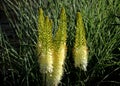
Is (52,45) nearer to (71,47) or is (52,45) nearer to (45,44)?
(45,44)

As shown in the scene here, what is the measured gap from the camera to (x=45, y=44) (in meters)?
2.12

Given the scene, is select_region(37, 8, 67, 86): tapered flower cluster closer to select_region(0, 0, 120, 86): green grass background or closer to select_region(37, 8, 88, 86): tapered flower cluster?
select_region(37, 8, 88, 86): tapered flower cluster

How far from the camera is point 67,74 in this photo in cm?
318

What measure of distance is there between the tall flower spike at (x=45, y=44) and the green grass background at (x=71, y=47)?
0.70 m

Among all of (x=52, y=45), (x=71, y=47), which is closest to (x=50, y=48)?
(x=52, y=45)

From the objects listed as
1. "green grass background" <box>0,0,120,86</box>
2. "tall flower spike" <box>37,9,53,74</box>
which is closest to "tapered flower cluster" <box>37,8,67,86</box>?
"tall flower spike" <box>37,9,53,74</box>

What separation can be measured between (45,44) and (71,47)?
125 cm

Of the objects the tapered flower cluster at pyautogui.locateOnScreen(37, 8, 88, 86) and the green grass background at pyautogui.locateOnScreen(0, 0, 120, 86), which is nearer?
the tapered flower cluster at pyautogui.locateOnScreen(37, 8, 88, 86)

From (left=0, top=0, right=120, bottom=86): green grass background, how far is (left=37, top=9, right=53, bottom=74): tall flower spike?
70 centimetres

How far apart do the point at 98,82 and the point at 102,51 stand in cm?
30

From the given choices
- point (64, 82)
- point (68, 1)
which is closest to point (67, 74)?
point (64, 82)

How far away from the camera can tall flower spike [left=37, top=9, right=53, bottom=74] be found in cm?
207

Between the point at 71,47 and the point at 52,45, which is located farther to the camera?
the point at 71,47

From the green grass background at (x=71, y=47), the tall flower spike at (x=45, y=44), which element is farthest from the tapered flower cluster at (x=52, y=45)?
the green grass background at (x=71, y=47)
